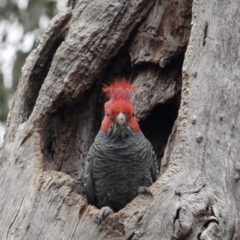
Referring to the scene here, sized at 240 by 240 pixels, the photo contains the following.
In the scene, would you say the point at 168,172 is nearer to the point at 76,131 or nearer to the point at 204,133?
the point at 204,133

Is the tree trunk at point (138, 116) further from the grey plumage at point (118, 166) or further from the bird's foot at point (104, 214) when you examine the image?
the grey plumage at point (118, 166)

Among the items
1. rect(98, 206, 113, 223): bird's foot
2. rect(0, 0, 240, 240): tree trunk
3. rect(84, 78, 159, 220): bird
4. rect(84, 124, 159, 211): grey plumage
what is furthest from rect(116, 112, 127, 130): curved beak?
rect(98, 206, 113, 223): bird's foot

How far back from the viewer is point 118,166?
506 centimetres

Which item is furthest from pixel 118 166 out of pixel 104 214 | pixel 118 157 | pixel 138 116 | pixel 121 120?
pixel 104 214

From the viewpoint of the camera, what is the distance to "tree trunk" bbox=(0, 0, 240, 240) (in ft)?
13.2

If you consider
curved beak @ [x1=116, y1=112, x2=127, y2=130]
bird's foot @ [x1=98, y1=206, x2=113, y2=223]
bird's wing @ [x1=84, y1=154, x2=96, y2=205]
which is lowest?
bird's foot @ [x1=98, y1=206, x2=113, y2=223]

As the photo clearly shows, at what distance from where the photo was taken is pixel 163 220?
3.95m

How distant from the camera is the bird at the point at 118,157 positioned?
4.91 m

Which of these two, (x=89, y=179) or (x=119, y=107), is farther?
(x=89, y=179)

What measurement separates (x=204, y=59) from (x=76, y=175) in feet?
5.96

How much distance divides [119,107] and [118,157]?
0.50 meters

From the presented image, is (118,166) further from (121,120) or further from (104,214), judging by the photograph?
(104,214)

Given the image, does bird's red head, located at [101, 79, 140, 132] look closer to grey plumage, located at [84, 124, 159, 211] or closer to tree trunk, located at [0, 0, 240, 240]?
grey plumage, located at [84, 124, 159, 211]

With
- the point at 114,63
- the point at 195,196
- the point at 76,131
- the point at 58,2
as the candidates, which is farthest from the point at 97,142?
the point at 58,2
